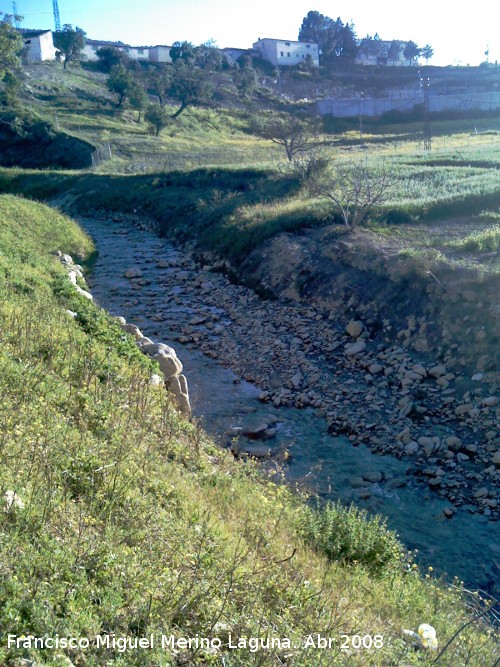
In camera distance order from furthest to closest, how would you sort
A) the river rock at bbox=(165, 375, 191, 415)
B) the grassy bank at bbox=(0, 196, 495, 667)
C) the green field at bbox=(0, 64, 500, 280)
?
the green field at bbox=(0, 64, 500, 280) → the river rock at bbox=(165, 375, 191, 415) → the grassy bank at bbox=(0, 196, 495, 667)

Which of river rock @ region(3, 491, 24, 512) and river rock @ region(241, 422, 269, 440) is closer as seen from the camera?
river rock @ region(3, 491, 24, 512)

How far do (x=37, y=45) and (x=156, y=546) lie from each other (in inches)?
3266

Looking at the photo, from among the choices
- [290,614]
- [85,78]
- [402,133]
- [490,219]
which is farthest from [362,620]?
[85,78]

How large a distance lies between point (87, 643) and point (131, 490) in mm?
1659

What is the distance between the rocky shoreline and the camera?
8820 millimetres

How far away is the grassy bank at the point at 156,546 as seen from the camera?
3.26 meters

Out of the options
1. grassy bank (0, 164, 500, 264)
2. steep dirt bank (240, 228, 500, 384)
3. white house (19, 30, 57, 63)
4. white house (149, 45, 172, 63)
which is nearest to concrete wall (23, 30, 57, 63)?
white house (19, 30, 57, 63)

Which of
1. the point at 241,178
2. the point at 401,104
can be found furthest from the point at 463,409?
the point at 401,104

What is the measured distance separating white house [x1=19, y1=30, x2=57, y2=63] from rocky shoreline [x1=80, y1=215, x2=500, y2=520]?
6804 centimetres

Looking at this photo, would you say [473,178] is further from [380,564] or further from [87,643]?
[87,643]

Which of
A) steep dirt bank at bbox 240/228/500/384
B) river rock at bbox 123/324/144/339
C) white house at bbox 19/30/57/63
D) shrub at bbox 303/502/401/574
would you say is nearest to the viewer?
shrub at bbox 303/502/401/574

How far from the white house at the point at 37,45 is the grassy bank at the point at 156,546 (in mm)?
76451

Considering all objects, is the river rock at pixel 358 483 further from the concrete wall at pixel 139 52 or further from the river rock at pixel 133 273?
the concrete wall at pixel 139 52

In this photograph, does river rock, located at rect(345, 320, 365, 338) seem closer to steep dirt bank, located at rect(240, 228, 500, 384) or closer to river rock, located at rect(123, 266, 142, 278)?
steep dirt bank, located at rect(240, 228, 500, 384)
